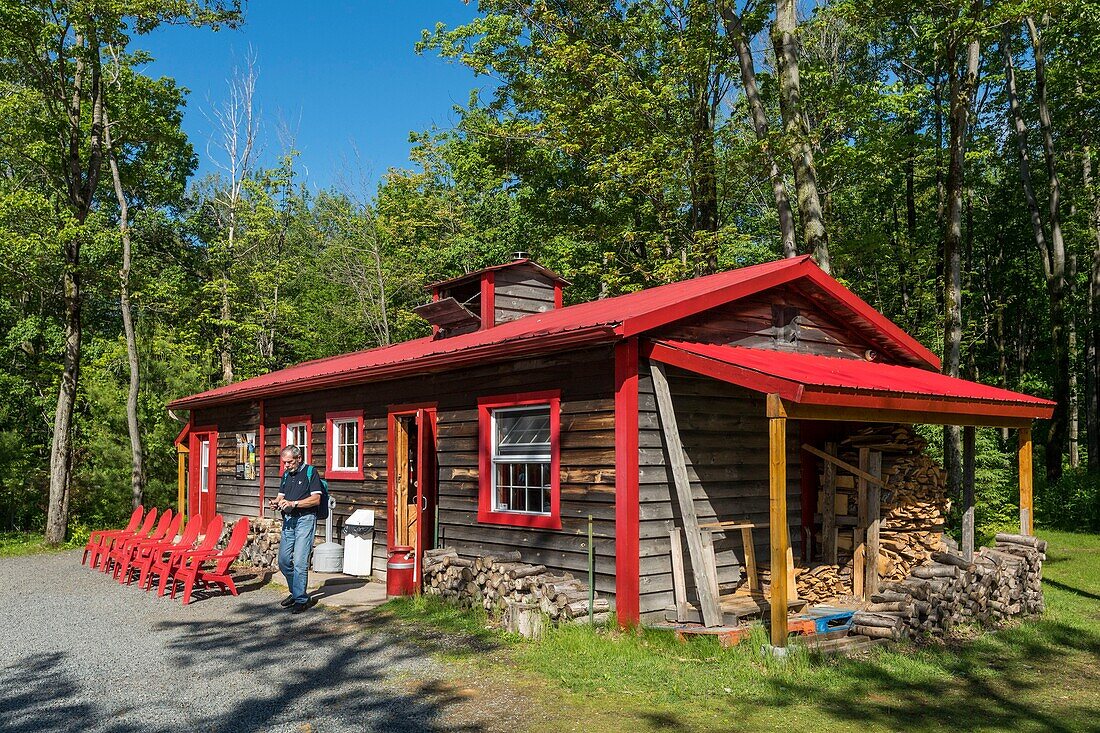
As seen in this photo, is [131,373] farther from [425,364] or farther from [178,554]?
[425,364]

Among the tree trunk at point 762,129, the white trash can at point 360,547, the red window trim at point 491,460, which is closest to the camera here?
the red window trim at point 491,460

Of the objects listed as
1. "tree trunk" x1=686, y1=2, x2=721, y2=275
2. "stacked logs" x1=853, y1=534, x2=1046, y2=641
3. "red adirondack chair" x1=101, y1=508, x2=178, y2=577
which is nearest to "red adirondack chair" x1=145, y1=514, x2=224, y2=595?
"red adirondack chair" x1=101, y1=508, x2=178, y2=577

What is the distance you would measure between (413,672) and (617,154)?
14.9 metres

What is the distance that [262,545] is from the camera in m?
13.8

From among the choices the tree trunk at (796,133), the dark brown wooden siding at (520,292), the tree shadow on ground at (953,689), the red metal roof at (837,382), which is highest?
the tree trunk at (796,133)

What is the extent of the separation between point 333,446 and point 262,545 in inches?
80.7

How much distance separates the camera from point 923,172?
28.6 meters

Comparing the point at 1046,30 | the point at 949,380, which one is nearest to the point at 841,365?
the point at 949,380

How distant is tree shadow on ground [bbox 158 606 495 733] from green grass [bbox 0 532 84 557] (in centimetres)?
1127

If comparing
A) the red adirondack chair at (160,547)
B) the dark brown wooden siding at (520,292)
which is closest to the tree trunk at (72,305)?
the red adirondack chair at (160,547)

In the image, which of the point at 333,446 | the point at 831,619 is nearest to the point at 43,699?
the point at 831,619

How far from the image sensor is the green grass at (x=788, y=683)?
584 cm

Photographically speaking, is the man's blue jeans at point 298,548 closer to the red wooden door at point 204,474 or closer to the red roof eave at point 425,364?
the red roof eave at point 425,364

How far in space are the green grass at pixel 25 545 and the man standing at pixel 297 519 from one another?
1142cm
